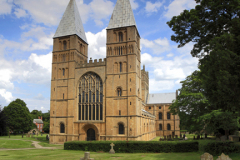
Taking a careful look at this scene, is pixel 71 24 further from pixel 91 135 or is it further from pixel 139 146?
pixel 139 146

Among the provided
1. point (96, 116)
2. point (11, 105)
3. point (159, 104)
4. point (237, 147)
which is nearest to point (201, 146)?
point (237, 147)

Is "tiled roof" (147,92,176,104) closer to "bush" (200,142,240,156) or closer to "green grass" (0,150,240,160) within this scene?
"green grass" (0,150,240,160)

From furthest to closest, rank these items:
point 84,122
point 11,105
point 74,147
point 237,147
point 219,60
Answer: point 11,105 → point 84,122 → point 74,147 → point 237,147 → point 219,60

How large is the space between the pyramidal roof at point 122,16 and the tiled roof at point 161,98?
113 feet

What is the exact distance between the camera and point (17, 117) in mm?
59062

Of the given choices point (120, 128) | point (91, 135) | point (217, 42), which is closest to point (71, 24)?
point (91, 135)

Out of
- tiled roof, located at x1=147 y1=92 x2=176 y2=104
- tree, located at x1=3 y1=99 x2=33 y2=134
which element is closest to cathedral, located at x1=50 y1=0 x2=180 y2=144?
tree, located at x1=3 y1=99 x2=33 y2=134

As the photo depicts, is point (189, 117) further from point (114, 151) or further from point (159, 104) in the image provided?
point (159, 104)

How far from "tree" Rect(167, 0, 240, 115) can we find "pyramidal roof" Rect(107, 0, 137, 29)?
63.9 feet

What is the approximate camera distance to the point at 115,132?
33.8 m

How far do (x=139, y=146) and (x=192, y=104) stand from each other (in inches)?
494

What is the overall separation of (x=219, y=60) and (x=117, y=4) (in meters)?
31.4

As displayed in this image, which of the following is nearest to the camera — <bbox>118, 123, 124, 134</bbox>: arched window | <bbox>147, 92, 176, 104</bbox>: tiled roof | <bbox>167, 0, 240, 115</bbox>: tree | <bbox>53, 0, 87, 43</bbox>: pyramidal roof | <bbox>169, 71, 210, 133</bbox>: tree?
<bbox>167, 0, 240, 115</bbox>: tree

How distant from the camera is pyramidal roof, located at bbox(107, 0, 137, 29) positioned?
3728 cm
